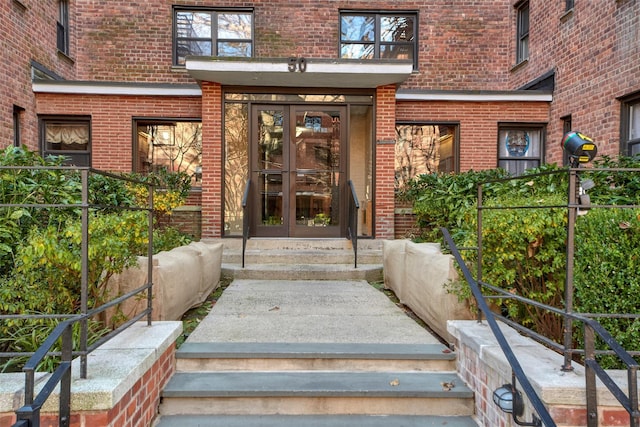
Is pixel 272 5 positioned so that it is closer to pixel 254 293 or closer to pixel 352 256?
pixel 352 256

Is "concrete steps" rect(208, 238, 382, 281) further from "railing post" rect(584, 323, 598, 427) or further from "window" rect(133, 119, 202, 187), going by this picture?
"railing post" rect(584, 323, 598, 427)

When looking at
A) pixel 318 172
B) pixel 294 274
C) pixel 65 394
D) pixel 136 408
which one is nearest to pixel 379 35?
pixel 318 172

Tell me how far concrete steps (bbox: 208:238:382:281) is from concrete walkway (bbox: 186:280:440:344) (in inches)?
13.0

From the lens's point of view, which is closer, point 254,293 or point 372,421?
point 372,421

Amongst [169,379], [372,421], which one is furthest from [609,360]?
[169,379]

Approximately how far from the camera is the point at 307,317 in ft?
12.8

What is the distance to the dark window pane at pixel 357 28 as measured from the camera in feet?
29.3

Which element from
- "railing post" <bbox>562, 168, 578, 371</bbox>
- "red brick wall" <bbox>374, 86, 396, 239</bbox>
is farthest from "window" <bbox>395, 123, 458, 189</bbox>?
"railing post" <bbox>562, 168, 578, 371</bbox>

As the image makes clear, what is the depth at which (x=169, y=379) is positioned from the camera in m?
2.81

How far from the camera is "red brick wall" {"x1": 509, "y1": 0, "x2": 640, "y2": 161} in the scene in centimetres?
628

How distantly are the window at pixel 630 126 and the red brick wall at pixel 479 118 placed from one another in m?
1.58

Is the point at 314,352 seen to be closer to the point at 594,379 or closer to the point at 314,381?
the point at 314,381

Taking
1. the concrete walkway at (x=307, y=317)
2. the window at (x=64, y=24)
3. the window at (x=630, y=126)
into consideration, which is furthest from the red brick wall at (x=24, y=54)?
the window at (x=630, y=126)

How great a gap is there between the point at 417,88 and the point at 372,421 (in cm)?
777
